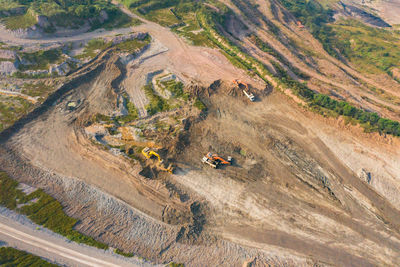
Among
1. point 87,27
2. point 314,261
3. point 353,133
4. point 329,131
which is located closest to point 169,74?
point 87,27

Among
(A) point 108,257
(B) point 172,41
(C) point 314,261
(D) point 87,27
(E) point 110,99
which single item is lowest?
(C) point 314,261

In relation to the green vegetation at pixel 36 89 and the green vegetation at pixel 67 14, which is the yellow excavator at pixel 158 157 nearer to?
the green vegetation at pixel 36 89

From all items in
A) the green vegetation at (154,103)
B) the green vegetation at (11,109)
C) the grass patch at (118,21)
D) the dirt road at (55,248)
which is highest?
the grass patch at (118,21)

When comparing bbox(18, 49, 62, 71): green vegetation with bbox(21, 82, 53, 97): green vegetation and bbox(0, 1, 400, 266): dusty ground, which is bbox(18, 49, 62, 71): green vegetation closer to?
bbox(21, 82, 53, 97): green vegetation

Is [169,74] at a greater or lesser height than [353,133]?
greater

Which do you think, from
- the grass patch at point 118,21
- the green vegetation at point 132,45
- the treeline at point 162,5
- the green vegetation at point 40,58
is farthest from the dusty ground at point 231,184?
the treeline at point 162,5

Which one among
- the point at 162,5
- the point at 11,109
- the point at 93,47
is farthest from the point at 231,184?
→ the point at 162,5

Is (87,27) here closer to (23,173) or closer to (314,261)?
(23,173)
